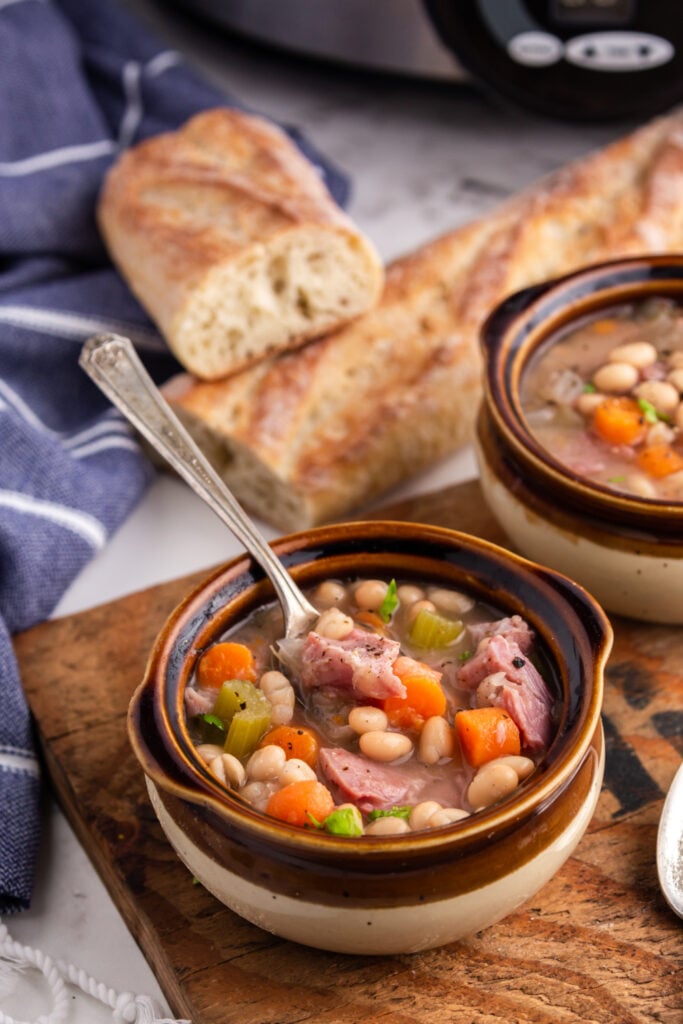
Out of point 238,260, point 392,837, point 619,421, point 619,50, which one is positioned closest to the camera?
point 392,837

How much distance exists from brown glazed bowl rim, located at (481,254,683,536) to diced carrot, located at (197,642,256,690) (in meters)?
0.61

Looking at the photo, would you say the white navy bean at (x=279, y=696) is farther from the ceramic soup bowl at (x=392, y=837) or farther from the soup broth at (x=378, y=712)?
the ceramic soup bowl at (x=392, y=837)

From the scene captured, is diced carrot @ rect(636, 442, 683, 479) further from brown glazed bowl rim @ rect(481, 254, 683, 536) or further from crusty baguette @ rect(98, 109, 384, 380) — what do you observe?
crusty baguette @ rect(98, 109, 384, 380)

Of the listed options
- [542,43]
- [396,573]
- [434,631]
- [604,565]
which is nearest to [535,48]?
[542,43]

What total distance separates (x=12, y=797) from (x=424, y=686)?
2.40ft

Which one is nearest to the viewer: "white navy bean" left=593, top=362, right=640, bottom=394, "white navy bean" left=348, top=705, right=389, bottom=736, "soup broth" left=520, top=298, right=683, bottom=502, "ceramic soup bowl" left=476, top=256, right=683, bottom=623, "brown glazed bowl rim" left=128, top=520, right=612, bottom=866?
"brown glazed bowl rim" left=128, top=520, right=612, bottom=866

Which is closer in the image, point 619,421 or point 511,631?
point 511,631

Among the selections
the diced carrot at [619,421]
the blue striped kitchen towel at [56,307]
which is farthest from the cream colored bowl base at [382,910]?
the diced carrot at [619,421]

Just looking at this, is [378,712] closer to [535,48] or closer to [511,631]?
[511,631]

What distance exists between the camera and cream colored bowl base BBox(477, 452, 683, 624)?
207cm

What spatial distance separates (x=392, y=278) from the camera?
2850 millimetres

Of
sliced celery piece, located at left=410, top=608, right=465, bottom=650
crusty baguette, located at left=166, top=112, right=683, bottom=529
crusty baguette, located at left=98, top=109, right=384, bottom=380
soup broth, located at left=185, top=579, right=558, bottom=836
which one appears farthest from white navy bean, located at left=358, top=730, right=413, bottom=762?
crusty baguette, located at left=98, top=109, right=384, bottom=380

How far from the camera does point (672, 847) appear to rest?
1812mm

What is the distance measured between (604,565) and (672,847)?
0.49 meters
